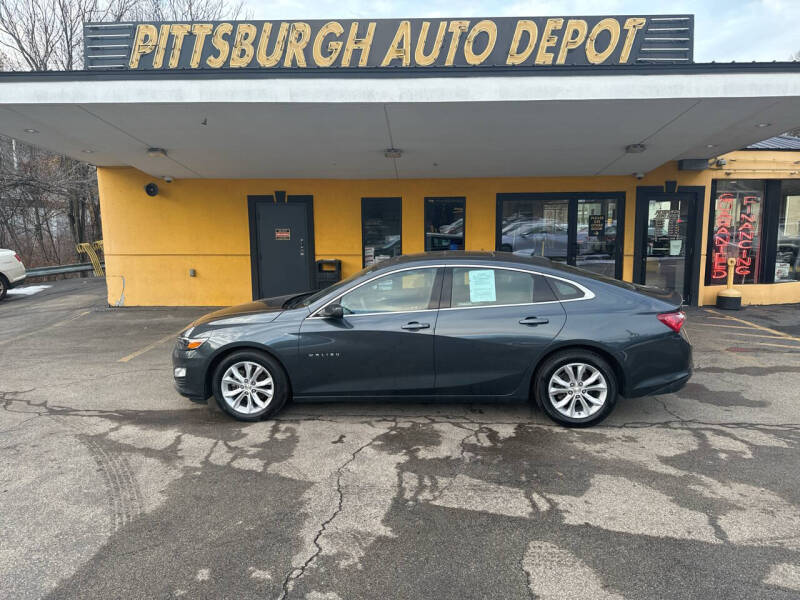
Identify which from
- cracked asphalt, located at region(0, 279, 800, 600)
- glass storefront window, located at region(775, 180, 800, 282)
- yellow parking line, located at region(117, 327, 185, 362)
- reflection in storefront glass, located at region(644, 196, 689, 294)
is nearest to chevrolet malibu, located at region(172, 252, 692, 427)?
cracked asphalt, located at region(0, 279, 800, 600)

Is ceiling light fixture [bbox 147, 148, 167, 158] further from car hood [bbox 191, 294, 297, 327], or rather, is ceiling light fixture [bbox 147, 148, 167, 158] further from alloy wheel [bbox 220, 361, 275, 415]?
alloy wheel [bbox 220, 361, 275, 415]

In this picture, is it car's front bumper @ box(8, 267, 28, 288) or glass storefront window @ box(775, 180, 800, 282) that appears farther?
car's front bumper @ box(8, 267, 28, 288)

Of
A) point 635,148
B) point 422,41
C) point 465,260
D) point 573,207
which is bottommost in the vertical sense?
point 465,260

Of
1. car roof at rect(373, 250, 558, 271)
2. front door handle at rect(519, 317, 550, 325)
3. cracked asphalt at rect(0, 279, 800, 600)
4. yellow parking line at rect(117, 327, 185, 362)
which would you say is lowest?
cracked asphalt at rect(0, 279, 800, 600)

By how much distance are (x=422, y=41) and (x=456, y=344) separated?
182 inches

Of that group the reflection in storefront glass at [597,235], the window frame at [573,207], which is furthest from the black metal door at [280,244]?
the reflection in storefront glass at [597,235]

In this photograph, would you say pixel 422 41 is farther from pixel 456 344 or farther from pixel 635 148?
pixel 456 344

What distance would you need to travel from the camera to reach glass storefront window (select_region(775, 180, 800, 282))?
10047mm

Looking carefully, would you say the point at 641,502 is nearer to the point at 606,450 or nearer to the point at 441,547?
the point at 606,450

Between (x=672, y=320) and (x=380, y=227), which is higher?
(x=380, y=227)

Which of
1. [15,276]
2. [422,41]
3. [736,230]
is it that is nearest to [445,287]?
[422,41]

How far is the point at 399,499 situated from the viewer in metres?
3.16

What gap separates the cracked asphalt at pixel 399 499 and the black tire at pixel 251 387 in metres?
0.13

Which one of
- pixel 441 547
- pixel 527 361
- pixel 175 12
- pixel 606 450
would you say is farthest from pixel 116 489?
pixel 175 12
